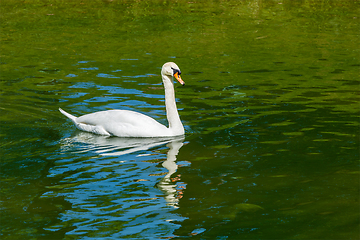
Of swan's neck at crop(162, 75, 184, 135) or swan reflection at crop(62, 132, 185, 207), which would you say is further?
swan's neck at crop(162, 75, 184, 135)

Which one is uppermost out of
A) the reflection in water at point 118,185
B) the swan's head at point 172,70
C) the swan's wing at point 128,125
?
the swan's head at point 172,70

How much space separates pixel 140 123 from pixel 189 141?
0.98 metres

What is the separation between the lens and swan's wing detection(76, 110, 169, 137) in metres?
9.81

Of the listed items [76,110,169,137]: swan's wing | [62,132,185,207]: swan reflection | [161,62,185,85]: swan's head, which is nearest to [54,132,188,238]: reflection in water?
[62,132,185,207]: swan reflection

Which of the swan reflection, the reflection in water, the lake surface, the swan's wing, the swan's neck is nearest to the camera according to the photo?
the reflection in water

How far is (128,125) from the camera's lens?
989cm

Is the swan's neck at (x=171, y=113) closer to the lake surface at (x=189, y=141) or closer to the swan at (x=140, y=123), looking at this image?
the swan at (x=140, y=123)

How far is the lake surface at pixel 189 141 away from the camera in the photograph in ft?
21.1

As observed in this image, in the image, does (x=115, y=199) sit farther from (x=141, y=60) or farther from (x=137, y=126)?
(x=141, y=60)

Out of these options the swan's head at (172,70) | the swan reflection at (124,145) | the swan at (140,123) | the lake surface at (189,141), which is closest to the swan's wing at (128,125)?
the swan at (140,123)

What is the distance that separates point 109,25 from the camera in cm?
2520

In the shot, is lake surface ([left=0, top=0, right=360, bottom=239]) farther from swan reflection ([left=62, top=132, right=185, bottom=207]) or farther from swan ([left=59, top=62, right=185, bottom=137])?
swan ([left=59, top=62, right=185, bottom=137])

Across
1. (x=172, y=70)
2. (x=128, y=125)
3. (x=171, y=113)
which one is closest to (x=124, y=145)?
(x=128, y=125)

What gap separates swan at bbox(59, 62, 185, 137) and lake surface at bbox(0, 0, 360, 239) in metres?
0.22
